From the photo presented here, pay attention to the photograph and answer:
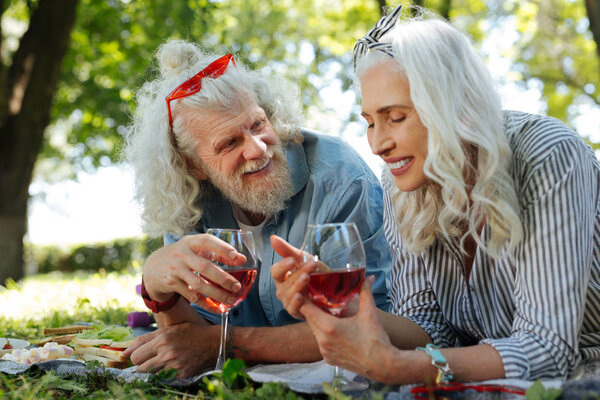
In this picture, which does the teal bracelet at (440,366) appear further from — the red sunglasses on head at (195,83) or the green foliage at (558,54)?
the green foliage at (558,54)

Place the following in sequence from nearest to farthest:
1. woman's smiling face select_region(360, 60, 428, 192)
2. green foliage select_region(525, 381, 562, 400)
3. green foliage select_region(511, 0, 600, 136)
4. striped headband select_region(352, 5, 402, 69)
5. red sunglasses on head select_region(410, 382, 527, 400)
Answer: green foliage select_region(525, 381, 562, 400) → red sunglasses on head select_region(410, 382, 527, 400) → woman's smiling face select_region(360, 60, 428, 192) → striped headband select_region(352, 5, 402, 69) → green foliage select_region(511, 0, 600, 136)

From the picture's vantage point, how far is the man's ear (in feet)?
12.9

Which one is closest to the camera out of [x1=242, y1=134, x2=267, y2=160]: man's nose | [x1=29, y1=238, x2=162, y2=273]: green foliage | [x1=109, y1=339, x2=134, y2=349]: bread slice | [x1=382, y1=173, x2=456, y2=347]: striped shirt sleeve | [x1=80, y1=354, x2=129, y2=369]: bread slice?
[x1=382, y1=173, x2=456, y2=347]: striped shirt sleeve

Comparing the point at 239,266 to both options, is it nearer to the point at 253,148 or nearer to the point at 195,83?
the point at 253,148

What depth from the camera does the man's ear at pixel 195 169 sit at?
392 centimetres

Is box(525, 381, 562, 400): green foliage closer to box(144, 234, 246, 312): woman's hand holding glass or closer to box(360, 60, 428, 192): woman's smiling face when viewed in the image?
box(360, 60, 428, 192): woman's smiling face

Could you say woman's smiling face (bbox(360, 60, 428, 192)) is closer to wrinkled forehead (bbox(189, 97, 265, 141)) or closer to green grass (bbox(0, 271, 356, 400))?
green grass (bbox(0, 271, 356, 400))

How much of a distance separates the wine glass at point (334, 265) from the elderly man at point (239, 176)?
3.02 ft

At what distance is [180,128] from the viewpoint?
12.4 feet

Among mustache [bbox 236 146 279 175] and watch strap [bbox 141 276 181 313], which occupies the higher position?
mustache [bbox 236 146 279 175]

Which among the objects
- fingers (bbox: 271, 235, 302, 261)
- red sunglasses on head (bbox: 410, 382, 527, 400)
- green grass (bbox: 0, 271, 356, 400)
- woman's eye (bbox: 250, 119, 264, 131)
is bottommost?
green grass (bbox: 0, 271, 356, 400)

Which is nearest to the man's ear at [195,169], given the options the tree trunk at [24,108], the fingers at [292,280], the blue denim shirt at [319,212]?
the blue denim shirt at [319,212]

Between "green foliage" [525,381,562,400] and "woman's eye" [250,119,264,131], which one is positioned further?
"woman's eye" [250,119,264,131]

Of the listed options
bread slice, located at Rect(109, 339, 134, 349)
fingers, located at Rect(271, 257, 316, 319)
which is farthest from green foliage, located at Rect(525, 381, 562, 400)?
bread slice, located at Rect(109, 339, 134, 349)
